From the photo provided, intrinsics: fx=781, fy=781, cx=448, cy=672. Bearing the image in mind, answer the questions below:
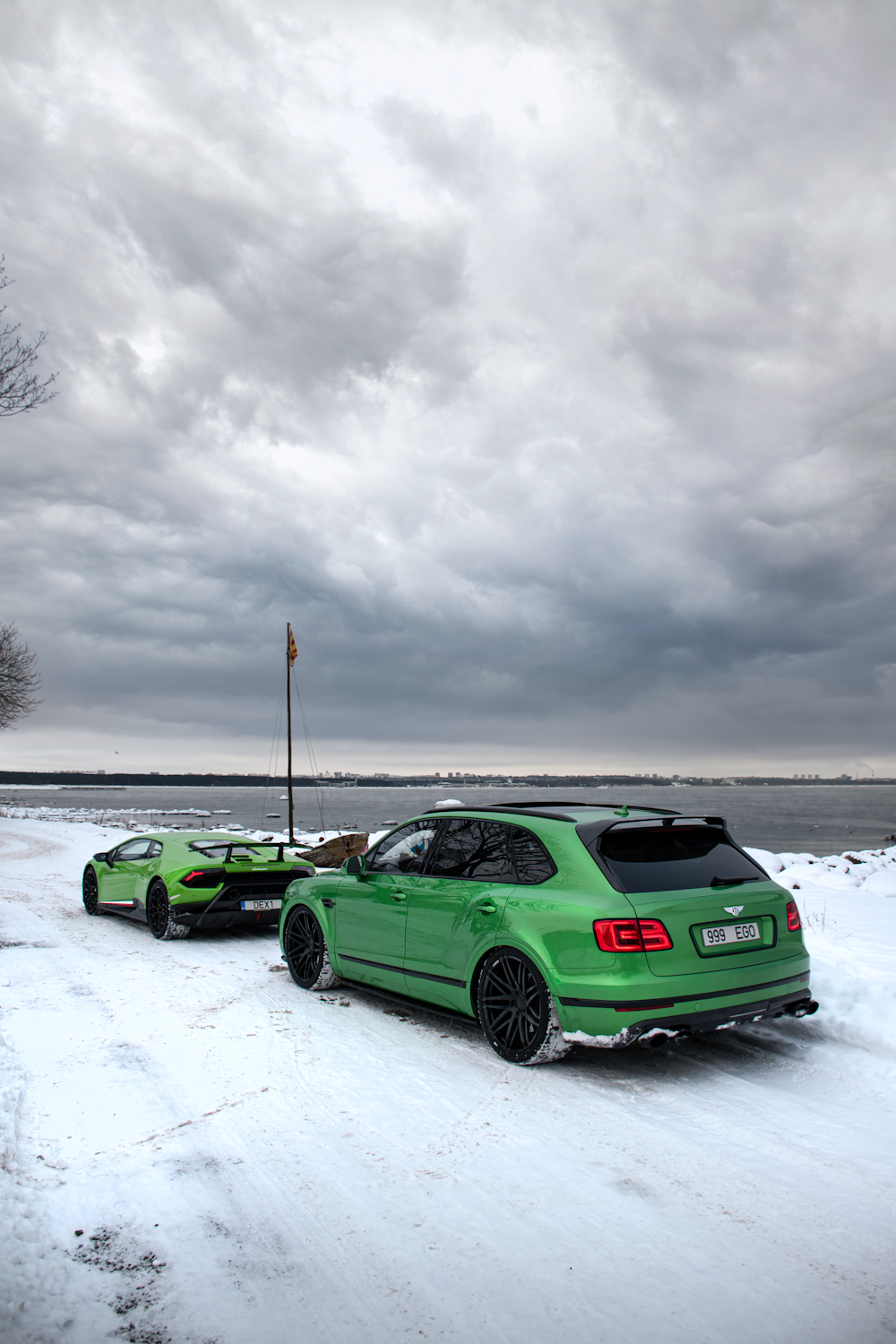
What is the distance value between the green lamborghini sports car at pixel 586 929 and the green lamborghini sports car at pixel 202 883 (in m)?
3.87

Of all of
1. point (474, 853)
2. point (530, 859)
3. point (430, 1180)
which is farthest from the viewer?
point (474, 853)

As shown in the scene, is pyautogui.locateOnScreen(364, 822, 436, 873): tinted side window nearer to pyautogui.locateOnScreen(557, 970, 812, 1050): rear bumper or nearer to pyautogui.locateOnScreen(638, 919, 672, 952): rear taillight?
pyautogui.locateOnScreen(557, 970, 812, 1050): rear bumper

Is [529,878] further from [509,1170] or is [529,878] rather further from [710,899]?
[509,1170]

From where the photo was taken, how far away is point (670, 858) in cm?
479

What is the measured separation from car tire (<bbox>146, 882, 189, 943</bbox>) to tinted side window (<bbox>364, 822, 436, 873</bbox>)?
4029 millimetres

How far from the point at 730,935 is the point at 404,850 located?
8.37ft

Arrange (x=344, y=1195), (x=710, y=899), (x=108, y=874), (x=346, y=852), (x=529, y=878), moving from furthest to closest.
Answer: (x=346, y=852), (x=108, y=874), (x=529, y=878), (x=710, y=899), (x=344, y=1195)

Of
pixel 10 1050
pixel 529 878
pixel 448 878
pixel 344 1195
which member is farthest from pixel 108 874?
pixel 344 1195

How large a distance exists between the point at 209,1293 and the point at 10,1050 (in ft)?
10.2

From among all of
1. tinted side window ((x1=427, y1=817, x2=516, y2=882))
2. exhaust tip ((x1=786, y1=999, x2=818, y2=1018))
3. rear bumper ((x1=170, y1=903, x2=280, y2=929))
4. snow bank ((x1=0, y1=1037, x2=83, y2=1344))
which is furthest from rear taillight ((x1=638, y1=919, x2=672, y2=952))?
rear bumper ((x1=170, y1=903, x2=280, y2=929))

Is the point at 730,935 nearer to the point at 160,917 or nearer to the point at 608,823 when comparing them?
the point at 608,823

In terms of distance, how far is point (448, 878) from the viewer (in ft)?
17.9

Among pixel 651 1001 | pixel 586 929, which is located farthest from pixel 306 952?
pixel 651 1001

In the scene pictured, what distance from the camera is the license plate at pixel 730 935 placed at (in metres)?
4.46
